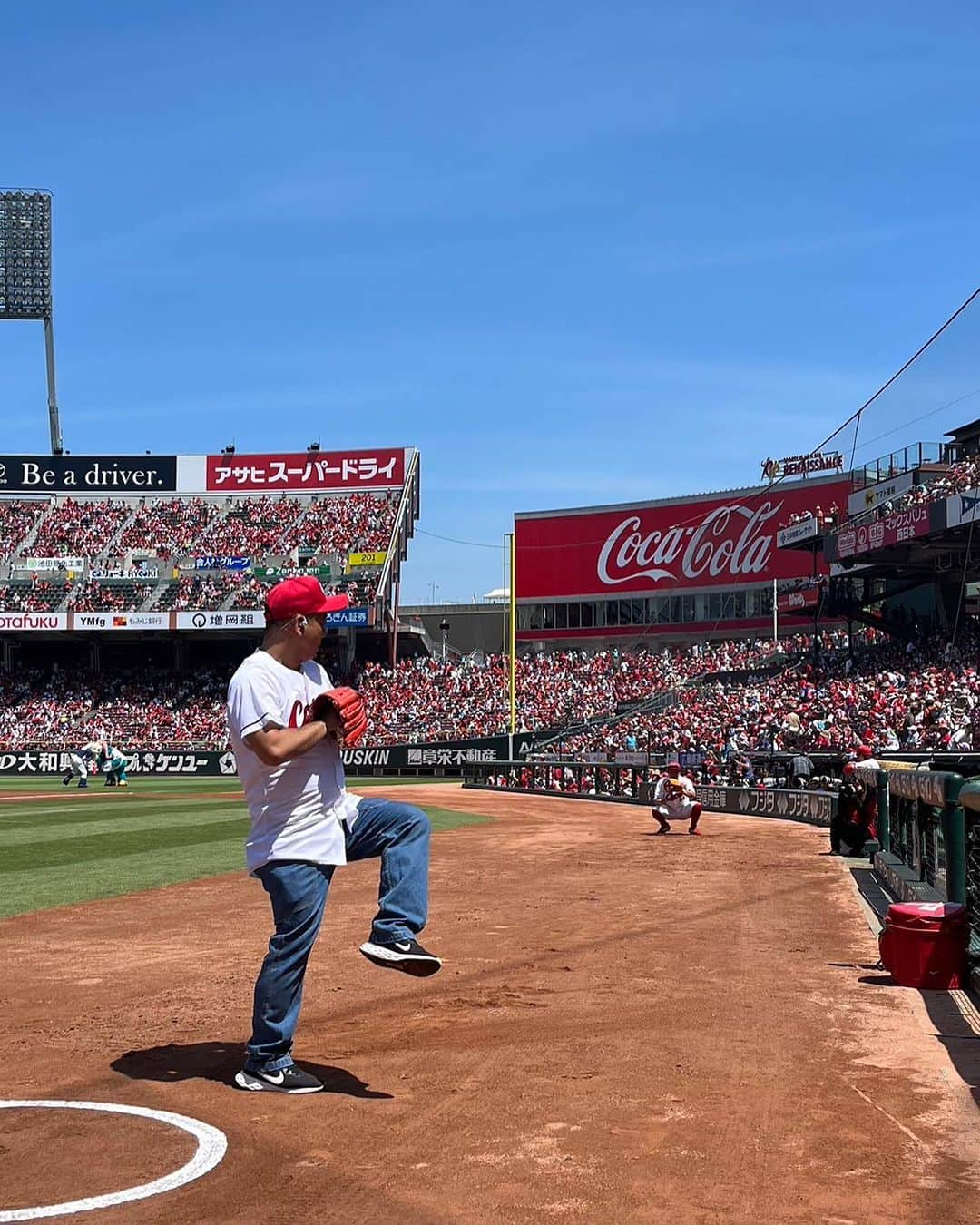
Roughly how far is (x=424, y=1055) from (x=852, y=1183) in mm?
2294

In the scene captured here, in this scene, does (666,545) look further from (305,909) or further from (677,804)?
(305,909)

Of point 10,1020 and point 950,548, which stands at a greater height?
point 950,548

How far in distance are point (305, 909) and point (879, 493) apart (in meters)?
31.2

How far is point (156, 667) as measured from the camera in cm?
6706

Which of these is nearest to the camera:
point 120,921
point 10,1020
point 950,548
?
point 10,1020

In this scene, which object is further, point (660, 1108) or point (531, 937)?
point (531, 937)

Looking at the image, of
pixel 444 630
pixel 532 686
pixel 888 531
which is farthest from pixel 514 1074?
pixel 444 630

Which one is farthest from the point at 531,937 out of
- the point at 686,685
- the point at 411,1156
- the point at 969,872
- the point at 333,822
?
the point at 686,685

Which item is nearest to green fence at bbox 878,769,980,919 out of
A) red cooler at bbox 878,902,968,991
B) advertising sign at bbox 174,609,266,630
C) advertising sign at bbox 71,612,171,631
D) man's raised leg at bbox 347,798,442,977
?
red cooler at bbox 878,902,968,991

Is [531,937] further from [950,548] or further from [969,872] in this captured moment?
[950,548]

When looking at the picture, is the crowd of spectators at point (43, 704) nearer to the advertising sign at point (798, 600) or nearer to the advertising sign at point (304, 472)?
the advertising sign at point (304, 472)

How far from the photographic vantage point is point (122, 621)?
63094 mm

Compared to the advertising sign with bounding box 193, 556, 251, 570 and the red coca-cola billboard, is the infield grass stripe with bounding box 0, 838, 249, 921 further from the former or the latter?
the advertising sign with bounding box 193, 556, 251, 570

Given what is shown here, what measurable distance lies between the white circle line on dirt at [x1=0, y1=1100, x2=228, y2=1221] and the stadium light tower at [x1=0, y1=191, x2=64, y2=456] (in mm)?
76265
